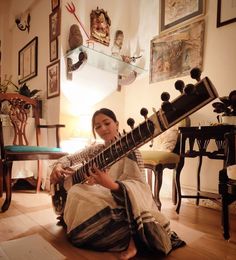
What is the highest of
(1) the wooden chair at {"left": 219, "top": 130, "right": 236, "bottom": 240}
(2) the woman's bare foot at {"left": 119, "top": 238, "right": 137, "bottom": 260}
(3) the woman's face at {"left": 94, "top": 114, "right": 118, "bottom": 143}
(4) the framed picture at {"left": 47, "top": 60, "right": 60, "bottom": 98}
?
(4) the framed picture at {"left": 47, "top": 60, "right": 60, "bottom": 98}

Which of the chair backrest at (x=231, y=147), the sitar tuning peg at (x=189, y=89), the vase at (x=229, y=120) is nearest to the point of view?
the sitar tuning peg at (x=189, y=89)

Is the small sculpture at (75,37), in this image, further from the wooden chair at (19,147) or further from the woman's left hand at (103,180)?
the woman's left hand at (103,180)

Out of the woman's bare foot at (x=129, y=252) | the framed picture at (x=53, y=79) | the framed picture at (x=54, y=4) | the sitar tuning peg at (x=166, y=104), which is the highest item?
the framed picture at (x=54, y=4)

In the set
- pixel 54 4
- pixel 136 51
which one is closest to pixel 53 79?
pixel 54 4

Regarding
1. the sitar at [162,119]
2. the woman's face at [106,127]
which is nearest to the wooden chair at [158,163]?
the woman's face at [106,127]

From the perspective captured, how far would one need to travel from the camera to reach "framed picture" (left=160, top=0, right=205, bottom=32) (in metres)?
2.34

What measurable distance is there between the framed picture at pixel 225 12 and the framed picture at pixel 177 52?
0.17 m

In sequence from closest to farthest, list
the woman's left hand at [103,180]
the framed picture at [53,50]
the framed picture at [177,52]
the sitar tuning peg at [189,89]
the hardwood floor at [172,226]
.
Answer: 1. the sitar tuning peg at [189,89]
2. the woman's left hand at [103,180]
3. the hardwood floor at [172,226]
4. the framed picture at [177,52]
5. the framed picture at [53,50]

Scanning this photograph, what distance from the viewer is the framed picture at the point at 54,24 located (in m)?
2.49

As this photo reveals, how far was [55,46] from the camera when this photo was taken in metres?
2.54

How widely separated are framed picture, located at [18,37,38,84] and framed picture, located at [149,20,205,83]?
1534mm

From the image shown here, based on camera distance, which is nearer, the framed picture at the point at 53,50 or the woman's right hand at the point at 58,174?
the woman's right hand at the point at 58,174

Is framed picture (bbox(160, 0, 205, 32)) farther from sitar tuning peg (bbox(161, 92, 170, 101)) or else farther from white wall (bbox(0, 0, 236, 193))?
sitar tuning peg (bbox(161, 92, 170, 101))

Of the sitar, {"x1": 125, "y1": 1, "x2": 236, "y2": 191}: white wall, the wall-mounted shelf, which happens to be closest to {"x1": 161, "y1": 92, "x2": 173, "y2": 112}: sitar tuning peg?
the sitar
